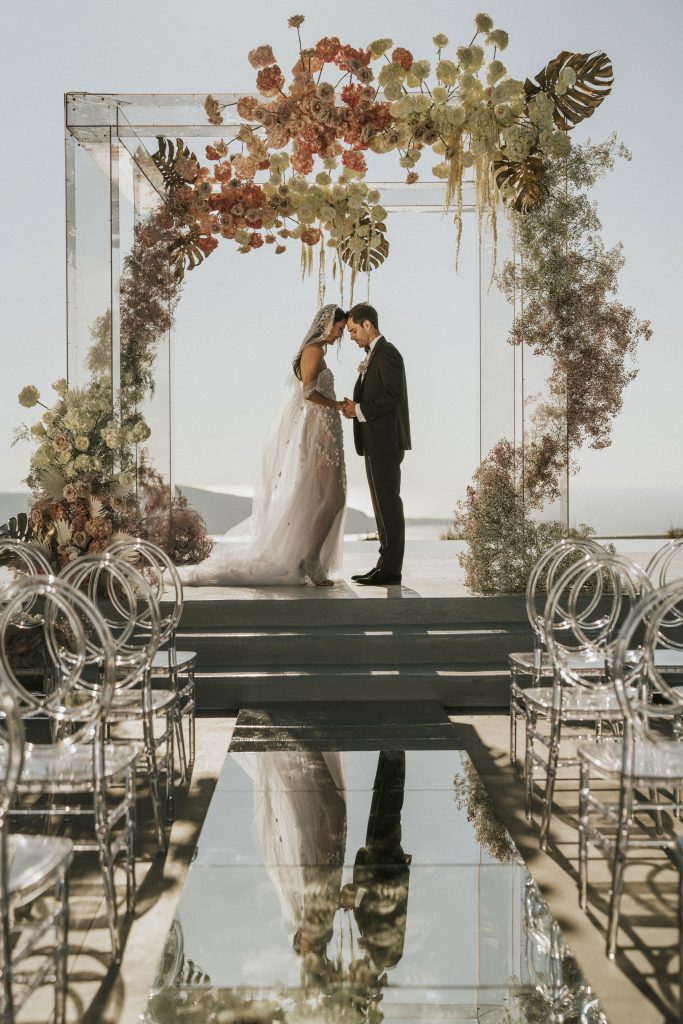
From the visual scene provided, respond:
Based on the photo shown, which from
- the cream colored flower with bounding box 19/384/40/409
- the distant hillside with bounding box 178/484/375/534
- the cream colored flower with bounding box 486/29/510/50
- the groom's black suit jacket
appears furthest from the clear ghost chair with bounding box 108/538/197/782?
the distant hillside with bounding box 178/484/375/534

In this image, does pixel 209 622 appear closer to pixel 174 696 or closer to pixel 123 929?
pixel 174 696

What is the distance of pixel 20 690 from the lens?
8.61ft

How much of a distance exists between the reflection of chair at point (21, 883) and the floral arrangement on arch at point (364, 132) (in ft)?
14.6

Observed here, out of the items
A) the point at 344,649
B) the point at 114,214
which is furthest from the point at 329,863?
the point at 114,214

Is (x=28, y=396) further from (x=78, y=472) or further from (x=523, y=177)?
(x=523, y=177)

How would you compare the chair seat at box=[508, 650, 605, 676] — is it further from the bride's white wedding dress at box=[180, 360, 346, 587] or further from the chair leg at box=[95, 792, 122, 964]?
the bride's white wedding dress at box=[180, 360, 346, 587]

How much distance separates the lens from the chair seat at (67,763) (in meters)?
2.62

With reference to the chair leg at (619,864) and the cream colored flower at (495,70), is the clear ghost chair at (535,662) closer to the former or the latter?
the chair leg at (619,864)

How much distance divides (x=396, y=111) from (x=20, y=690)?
4.21 metres

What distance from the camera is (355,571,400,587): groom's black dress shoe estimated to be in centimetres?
683

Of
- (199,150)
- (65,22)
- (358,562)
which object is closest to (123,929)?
(199,150)

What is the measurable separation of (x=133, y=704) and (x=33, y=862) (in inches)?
60.5

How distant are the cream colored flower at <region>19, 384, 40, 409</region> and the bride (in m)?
1.62

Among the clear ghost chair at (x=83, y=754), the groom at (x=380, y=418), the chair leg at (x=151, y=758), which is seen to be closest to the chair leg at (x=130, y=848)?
the clear ghost chair at (x=83, y=754)
